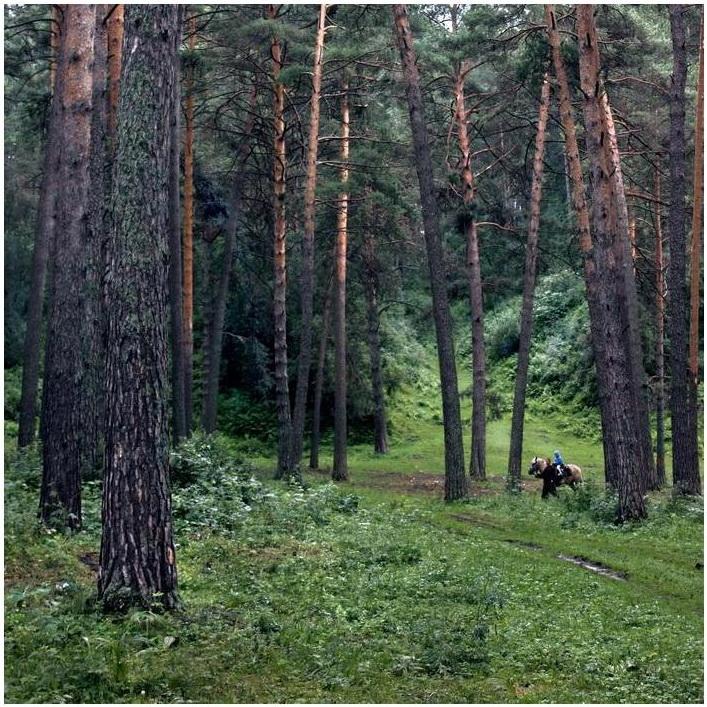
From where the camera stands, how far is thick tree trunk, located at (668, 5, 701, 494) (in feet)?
61.7

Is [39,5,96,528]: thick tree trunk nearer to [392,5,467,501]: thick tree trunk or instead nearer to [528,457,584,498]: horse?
[392,5,467,501]: thick tree trunk

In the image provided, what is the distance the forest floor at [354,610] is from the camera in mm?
6910

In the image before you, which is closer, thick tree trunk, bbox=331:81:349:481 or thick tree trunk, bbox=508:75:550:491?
thick tree trunk, bbox=508:75:550:491

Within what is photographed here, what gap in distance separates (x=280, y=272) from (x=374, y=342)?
11.0 meters

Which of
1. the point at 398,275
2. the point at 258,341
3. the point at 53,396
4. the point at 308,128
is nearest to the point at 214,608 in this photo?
the point at 53,396

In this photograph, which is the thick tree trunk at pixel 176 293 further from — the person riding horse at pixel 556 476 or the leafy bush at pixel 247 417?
the leafy bush at pixel 247 417

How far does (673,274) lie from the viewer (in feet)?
62.4

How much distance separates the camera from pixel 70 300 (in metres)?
12.7

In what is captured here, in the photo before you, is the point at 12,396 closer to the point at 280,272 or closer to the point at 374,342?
the point at 374,342

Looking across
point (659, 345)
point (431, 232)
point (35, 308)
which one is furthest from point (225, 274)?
point (659, 345)

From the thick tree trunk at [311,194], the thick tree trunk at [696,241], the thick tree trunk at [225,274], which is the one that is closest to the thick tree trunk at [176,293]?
the thick tree trunk at [311,194]

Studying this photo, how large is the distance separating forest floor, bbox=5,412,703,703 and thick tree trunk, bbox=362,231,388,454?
1390 cm

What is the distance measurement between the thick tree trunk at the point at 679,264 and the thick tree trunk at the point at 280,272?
864 cm

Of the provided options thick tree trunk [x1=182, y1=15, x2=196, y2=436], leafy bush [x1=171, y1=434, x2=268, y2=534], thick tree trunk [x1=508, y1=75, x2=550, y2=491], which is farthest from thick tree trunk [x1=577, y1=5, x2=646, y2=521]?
thick tree trunk [x1=182, y1=15, x2=196, y2=436]
